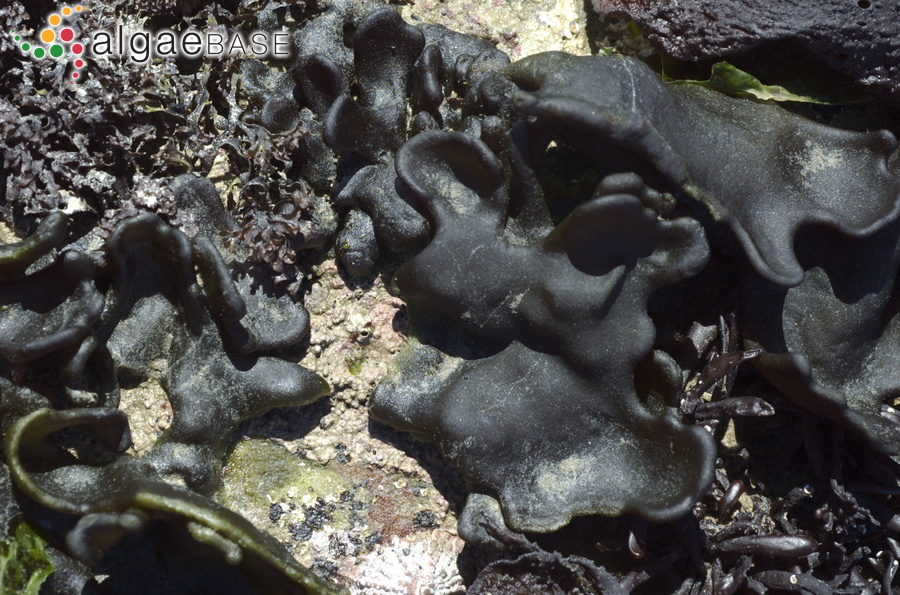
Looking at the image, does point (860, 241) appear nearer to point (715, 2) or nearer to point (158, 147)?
point (715, 2)

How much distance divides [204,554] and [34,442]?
636mm

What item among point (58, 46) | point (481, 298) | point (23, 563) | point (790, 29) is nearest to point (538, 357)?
point (481, 298)

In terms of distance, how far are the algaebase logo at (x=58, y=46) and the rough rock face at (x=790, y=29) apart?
76.9 inches

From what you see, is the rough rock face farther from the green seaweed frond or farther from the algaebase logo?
the green seaweed frond

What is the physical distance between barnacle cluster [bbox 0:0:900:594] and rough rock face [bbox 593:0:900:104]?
20cm

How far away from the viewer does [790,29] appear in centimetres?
241

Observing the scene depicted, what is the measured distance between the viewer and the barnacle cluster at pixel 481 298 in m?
2.21

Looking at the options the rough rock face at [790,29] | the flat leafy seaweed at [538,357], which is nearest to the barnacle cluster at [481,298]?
the flat leafy seaweed at [538,357]

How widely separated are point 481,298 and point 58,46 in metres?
1.71

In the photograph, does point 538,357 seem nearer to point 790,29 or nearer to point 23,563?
point 790,29

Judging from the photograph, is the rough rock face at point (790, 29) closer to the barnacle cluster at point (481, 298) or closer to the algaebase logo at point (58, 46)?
the barnacle cluster at point (481, 298)

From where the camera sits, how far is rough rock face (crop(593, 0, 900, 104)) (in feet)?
7.87

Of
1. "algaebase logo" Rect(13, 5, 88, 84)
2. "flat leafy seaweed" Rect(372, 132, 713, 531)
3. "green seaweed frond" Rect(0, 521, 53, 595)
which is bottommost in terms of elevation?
"green seaweed frond" Rect(0, 521, 53, 595)

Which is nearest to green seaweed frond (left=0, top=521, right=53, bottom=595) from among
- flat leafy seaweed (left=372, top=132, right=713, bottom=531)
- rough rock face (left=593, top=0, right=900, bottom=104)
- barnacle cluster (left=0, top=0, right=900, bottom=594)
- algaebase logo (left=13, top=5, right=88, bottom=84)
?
barnacle cluster (left=0, top=0, right=900, bottom=594)
